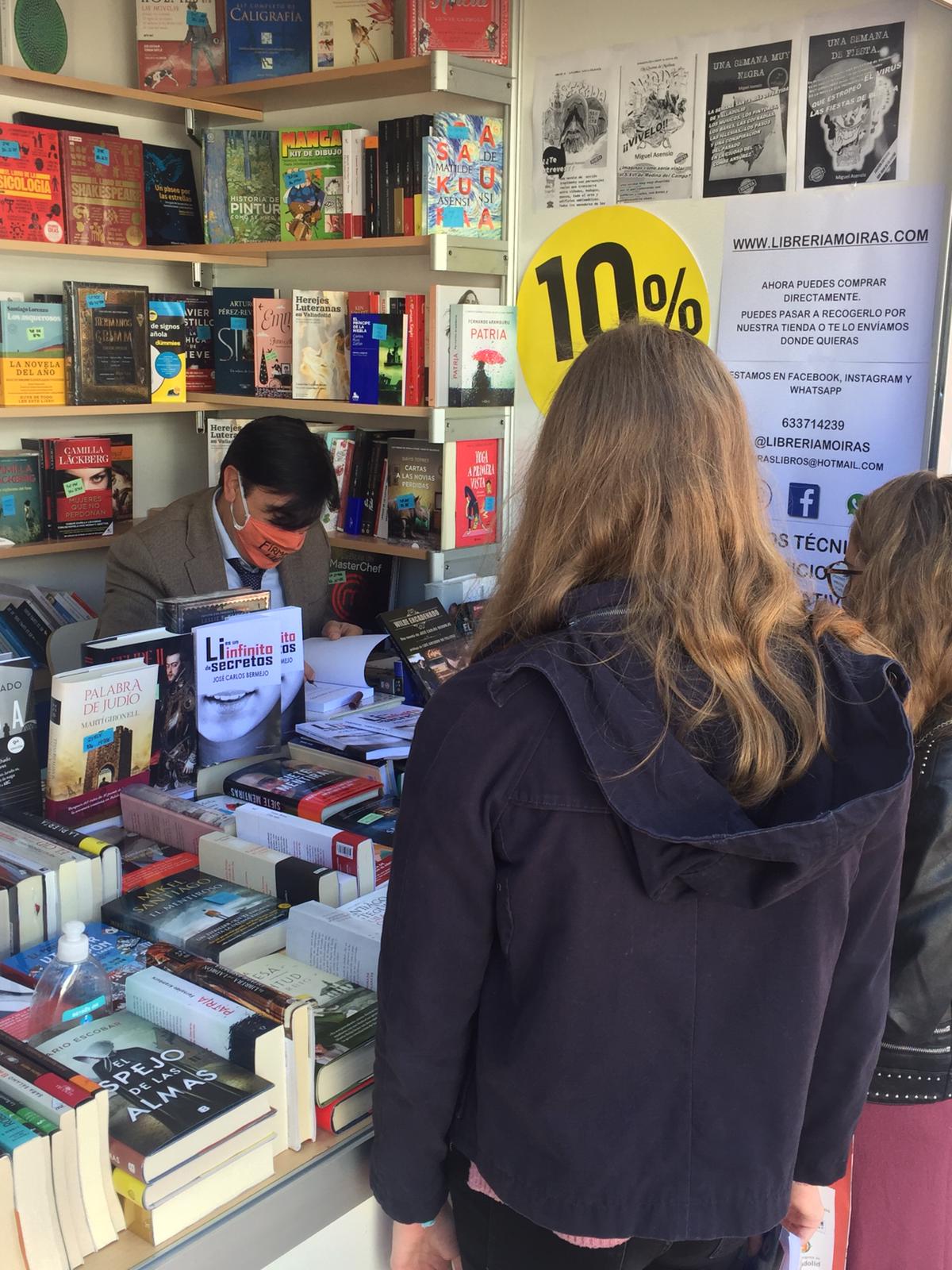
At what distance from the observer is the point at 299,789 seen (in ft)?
6.63

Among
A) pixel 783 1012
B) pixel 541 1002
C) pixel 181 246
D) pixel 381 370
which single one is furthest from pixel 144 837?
pixel 181 246

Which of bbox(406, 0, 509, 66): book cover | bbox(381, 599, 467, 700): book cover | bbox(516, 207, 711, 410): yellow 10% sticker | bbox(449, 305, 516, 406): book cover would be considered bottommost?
bbox(381, 599, 467, 700): book cover

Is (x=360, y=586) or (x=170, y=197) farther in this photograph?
(x=170, y=197)

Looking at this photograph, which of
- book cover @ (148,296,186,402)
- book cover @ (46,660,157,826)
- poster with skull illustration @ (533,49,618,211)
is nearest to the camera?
book cover @ (46,660,157,826)

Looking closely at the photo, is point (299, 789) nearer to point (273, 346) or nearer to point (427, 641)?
point (427, 641)

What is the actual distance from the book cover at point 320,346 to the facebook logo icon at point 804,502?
4.94 feet

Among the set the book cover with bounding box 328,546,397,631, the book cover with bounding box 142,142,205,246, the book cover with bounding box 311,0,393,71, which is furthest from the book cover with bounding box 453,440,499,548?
the book cover with bounding box 142,142,205,246

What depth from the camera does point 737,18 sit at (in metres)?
2.82

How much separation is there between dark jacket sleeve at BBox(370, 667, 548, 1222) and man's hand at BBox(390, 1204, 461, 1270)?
0.31 feet

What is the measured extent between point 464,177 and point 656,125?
2.04 ft

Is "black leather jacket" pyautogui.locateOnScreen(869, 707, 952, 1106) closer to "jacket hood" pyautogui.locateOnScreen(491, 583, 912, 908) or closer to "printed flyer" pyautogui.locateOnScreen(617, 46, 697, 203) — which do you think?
"jacket hood" pyautogui.locateOnScreen(491, 583, 912, 908)

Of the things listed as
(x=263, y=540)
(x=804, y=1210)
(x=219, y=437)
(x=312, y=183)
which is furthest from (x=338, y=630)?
(x=804, y=1210)

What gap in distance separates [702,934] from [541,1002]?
6.4 inches

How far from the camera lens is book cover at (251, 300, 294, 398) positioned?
3.86 m
